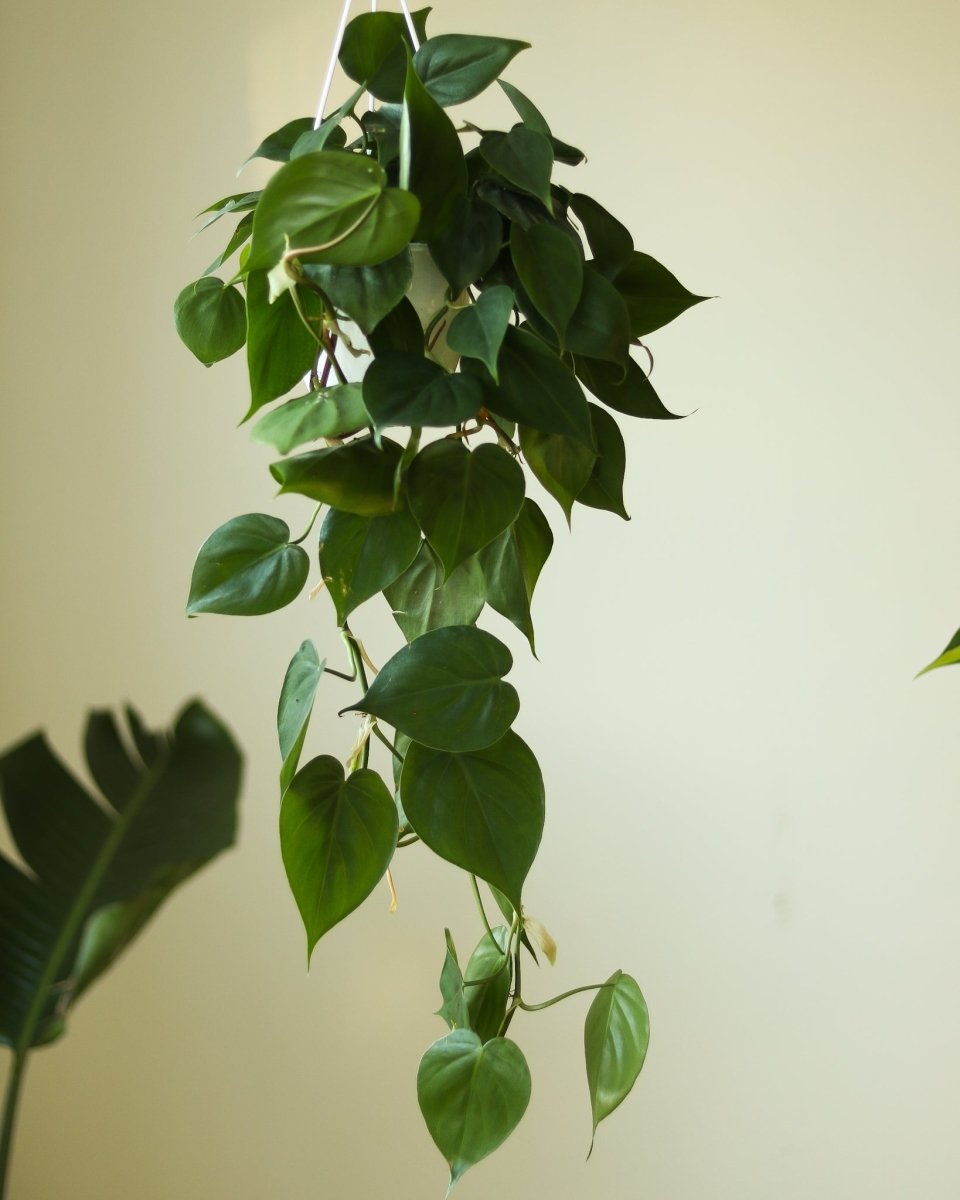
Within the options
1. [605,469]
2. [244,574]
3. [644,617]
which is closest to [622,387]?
[605,469]

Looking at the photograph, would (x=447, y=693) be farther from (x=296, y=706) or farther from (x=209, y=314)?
(x=209, y=314)

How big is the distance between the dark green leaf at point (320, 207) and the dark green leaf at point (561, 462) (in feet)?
0.59

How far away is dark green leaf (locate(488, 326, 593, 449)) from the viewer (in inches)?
25.9

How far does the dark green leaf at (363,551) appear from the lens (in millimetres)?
698

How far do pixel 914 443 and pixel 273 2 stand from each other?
3.33 feet

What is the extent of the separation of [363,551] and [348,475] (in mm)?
58

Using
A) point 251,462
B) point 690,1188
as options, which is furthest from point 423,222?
point 690,1188

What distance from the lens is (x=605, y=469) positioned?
77cm

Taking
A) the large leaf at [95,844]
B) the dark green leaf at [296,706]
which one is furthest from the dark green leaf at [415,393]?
the large leaf at [95,844]

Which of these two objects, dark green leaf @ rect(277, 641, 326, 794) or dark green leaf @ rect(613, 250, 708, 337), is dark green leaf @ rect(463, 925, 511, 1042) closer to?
dark green leaf @ rect(277, 641, 326, 794)

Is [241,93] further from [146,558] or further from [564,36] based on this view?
[146,558]

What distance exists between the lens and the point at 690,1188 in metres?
1.59

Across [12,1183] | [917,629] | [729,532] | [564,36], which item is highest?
[564,36]

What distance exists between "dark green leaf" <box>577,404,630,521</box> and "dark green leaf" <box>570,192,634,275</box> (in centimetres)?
9
